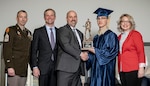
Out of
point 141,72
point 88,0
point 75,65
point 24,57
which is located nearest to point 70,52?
point 75,65

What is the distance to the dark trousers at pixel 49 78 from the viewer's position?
328 centimetres

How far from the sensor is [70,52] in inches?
123

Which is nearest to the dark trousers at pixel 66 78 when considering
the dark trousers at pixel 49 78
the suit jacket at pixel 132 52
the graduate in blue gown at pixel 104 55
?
the dark trousers at pixel 49 78

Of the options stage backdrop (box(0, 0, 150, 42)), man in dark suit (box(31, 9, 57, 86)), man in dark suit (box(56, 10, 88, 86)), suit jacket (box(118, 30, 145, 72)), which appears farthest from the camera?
stage backdrop (box(0, 0, 150, 42))

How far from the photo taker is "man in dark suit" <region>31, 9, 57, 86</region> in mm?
3266

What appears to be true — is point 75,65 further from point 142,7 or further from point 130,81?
point 142,7

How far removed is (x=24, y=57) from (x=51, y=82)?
1.49 feet

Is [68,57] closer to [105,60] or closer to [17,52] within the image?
[105,60]

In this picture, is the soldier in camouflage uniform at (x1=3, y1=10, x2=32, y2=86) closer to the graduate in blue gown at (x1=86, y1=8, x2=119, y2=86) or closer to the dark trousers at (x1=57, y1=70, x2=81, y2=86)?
the dark trousers at (x1=57, y1=70, x2=81, y2=86)

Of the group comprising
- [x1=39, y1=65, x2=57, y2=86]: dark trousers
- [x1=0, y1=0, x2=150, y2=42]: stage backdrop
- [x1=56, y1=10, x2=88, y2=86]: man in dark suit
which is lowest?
[x1=39, y1=65, x2=57, y2=86]: dark trousers

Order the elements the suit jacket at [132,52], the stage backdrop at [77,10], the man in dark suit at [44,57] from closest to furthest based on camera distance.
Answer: the suit jacket at [132,52], the man in dark suit at [44,57], the stage backdrop at [77,10]

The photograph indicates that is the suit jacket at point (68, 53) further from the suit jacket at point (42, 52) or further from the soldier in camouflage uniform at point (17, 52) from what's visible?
the soldier in camouflage uniform at point (17, 52)

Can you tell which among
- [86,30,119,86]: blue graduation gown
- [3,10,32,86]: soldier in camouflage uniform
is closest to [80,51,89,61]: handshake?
[86,30,119,86]: blue graduation gown

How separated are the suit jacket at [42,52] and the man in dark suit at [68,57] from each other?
138 millimetres
